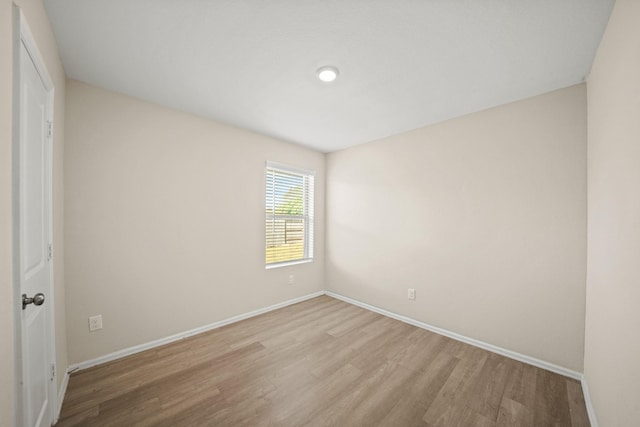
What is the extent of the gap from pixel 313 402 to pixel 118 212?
2351mm

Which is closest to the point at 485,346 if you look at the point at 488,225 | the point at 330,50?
the point at 488,225

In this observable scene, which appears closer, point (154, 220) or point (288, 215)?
point (154, 220)

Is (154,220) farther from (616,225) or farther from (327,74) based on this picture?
(616,225)

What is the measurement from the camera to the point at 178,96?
227 centimetres

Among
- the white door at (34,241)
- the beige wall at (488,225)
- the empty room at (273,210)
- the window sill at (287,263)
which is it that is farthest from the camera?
the window sill at (287,263)

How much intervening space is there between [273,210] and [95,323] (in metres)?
2.15

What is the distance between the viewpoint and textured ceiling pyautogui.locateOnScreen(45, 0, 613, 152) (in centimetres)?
133

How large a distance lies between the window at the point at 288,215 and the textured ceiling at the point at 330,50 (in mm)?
1220

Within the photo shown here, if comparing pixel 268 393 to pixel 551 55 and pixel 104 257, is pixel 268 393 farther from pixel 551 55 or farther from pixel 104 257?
pixel 551 55

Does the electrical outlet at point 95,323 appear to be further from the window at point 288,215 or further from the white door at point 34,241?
the window at point 288,215

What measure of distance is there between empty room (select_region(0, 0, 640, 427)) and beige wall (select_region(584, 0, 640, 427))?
0.02 metres

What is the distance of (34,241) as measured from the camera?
4.04 ft

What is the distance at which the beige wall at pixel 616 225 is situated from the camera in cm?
105

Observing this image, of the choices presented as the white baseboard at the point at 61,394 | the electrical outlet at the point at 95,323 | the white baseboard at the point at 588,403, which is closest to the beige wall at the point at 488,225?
the white baseboard at the point at 588,403
